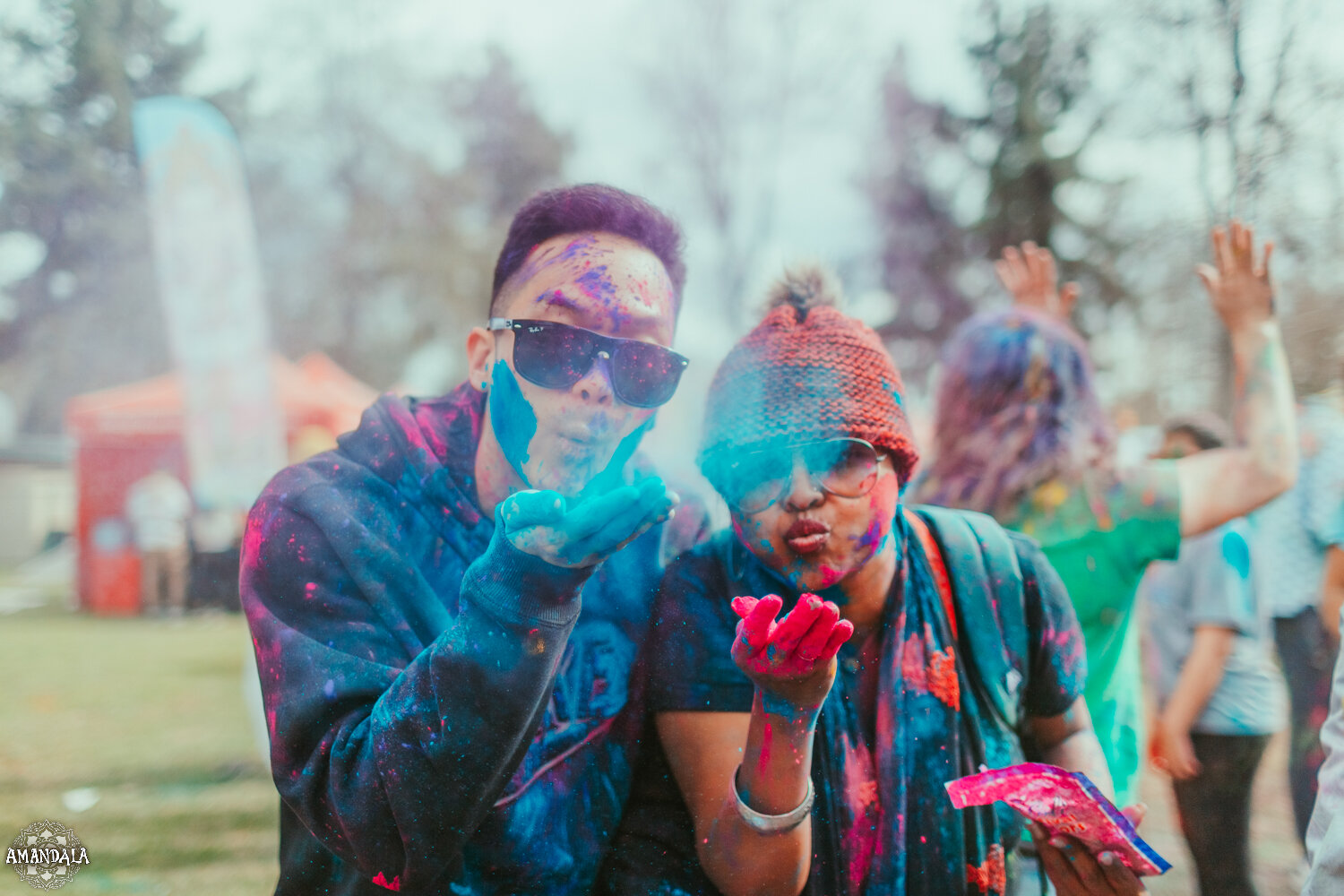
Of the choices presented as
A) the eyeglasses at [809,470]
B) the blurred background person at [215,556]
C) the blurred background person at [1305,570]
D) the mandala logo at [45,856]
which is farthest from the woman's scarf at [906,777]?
the blurred background person at [1305,570]

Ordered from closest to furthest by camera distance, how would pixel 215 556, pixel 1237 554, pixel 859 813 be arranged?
pixel 859 813, pixel 1237 554, pixel 215 556

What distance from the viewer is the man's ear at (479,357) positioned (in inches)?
59.2

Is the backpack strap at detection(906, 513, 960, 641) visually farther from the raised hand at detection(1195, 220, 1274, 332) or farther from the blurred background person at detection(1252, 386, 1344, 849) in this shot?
the blurred background person at detection(1252, 386, 1344, 849)

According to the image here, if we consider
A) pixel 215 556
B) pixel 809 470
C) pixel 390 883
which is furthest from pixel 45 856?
pixel 215 556

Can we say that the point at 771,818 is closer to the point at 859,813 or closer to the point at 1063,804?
the point at 859,813

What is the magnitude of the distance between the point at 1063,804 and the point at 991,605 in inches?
12.9

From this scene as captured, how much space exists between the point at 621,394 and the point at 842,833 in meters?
0.80

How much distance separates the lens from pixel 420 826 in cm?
109

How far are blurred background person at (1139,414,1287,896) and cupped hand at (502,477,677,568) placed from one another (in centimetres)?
246

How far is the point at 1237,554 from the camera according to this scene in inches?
115

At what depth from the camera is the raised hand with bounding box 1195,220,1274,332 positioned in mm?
1933

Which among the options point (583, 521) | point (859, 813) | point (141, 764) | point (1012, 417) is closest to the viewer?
point (583, 521)

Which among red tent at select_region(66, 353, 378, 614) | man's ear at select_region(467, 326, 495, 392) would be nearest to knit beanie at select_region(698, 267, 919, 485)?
man's ear at select_region(467, 326, 495, 392)

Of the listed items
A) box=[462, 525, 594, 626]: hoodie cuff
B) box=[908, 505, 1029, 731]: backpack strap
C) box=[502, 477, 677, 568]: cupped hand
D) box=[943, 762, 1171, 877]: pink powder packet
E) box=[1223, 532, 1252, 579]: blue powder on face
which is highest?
box=[502, 477, 677, 568]: cupped hand
